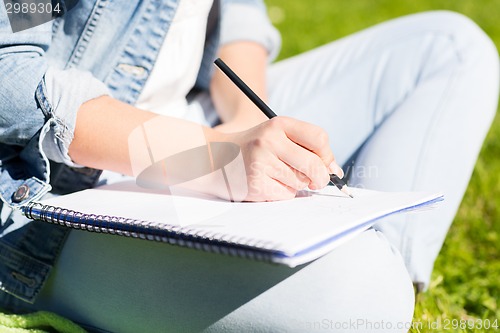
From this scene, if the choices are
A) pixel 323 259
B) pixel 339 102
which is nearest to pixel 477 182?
pixel 339 102

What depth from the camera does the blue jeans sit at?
78cm

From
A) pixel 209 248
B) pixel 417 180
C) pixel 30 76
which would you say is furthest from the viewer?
pixel 417 180

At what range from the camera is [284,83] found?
1.30 meters

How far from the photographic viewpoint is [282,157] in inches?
32.3

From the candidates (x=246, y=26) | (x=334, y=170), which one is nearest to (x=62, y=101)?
(x=334, y=170)

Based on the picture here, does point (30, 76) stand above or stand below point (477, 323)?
above

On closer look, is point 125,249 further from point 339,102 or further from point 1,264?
point 339,102

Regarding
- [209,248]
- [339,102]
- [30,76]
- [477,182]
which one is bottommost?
[477,182]

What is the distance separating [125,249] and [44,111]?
0.20 m

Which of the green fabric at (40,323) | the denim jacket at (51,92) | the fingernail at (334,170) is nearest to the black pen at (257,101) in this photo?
the fingernail at (334,170)

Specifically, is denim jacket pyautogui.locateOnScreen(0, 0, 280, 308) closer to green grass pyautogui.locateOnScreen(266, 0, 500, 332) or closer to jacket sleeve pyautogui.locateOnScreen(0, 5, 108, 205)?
jacket sleeve pyautogui.locateOnScreen(0, 5, 108, 205)

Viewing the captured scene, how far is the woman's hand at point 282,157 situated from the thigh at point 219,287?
10cm

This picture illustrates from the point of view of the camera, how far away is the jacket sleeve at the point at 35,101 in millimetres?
861

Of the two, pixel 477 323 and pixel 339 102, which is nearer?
pixel 477 323
